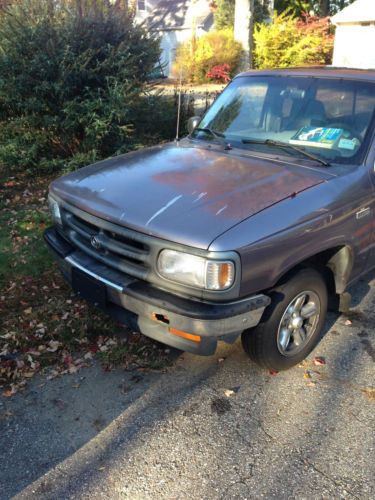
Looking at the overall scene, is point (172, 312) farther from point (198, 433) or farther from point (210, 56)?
point (210, 56)

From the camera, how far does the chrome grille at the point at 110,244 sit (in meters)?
2.77

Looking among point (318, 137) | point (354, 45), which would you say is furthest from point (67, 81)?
point (354, 45)

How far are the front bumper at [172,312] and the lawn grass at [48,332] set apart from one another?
565mm

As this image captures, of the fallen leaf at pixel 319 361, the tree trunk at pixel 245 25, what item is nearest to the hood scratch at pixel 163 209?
the fallen leaf at pixel 319 361

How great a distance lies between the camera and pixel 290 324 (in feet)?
10.4

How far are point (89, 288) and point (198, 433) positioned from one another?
3.65 feet

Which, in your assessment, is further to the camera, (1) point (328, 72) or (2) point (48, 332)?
(1) point (328, 72)

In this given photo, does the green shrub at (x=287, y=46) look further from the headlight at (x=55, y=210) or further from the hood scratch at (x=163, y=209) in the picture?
the hood scratch at (x=163, y=209)

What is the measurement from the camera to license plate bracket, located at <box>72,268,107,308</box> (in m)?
2.96

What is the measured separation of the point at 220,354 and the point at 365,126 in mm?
1979

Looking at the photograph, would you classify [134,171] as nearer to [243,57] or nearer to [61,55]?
[61,55]

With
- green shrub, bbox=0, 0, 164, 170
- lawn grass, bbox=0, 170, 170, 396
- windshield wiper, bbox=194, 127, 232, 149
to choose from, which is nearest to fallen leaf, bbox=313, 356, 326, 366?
lawn grass, bbox=0, 170, 170, 396

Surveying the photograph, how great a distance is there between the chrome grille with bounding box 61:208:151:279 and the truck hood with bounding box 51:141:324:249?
82 millimetres

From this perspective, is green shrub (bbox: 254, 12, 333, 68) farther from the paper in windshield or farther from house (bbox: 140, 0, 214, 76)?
the paper in windshield
